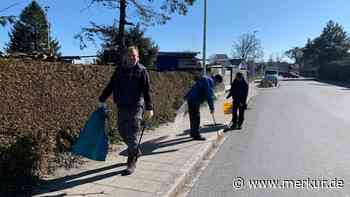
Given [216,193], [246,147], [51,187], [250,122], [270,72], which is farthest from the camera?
[270,72]

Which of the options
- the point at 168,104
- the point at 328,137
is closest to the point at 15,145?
the point at 328,137

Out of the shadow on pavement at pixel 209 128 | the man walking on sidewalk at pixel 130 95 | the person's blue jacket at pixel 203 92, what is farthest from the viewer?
the shadow on pavement at pixel 209 128

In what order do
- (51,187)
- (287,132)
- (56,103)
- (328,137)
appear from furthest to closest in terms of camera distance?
(287,132) → (328,137) → (56,103) → (51,187)

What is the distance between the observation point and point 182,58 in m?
45.5

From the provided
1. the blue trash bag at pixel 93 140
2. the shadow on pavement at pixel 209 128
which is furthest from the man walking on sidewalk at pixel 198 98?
the blue trash bag at pixel 93 140

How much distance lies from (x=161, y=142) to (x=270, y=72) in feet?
152

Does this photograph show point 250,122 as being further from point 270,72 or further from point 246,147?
point 270,72

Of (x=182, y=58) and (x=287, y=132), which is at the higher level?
(x=182, y=58)

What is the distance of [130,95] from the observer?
6.11 meters

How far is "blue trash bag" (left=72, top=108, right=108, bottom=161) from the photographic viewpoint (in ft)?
20.1

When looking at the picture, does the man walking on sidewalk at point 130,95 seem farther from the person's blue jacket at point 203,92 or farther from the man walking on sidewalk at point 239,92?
the man walking on sidewalk at point 239,92

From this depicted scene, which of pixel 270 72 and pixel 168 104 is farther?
pixel 270 72

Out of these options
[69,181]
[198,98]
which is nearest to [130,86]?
[69,181]

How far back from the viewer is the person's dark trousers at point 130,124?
6.19 meters
